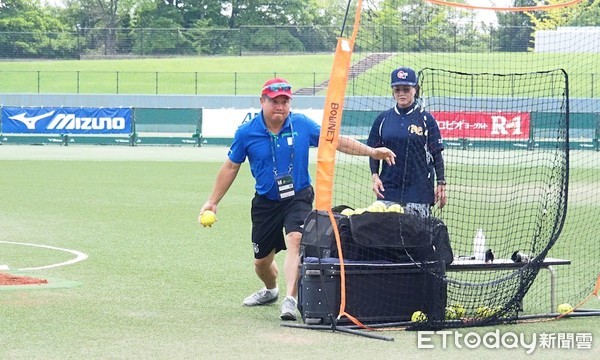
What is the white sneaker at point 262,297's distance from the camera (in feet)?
32.6

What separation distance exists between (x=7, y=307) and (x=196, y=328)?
1.85 metres

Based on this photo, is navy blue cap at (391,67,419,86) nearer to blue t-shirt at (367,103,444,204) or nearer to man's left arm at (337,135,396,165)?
blue t-shirt at (367,103,444,204)

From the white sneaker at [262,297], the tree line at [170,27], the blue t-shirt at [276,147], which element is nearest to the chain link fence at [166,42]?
the tree line at [170,27]

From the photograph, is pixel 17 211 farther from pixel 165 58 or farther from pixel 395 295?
pixel 165 58

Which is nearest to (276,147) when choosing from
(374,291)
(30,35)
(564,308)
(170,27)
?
(374,291)

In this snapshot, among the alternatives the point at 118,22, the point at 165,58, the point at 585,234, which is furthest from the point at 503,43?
the point at 118,22

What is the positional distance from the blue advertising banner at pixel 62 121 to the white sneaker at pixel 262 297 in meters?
33.9

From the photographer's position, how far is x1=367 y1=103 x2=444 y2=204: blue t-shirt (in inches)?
403

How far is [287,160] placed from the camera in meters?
9.58

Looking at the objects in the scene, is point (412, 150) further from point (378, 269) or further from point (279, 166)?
point (378, 269)

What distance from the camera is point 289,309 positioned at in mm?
9133

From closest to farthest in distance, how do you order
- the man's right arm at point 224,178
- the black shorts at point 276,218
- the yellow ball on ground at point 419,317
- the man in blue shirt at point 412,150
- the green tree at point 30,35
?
the yellow ball on ground at point 419,317 < the black shorts at point 276,218 < the man's right arm at point 224,178 < the man in blue shirt at point 412,150 < the green tree at point 30,35

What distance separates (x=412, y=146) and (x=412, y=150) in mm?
42

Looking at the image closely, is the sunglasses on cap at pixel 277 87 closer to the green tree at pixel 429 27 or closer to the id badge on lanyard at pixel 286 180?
the id badge on lanyard at pixel 286 180
